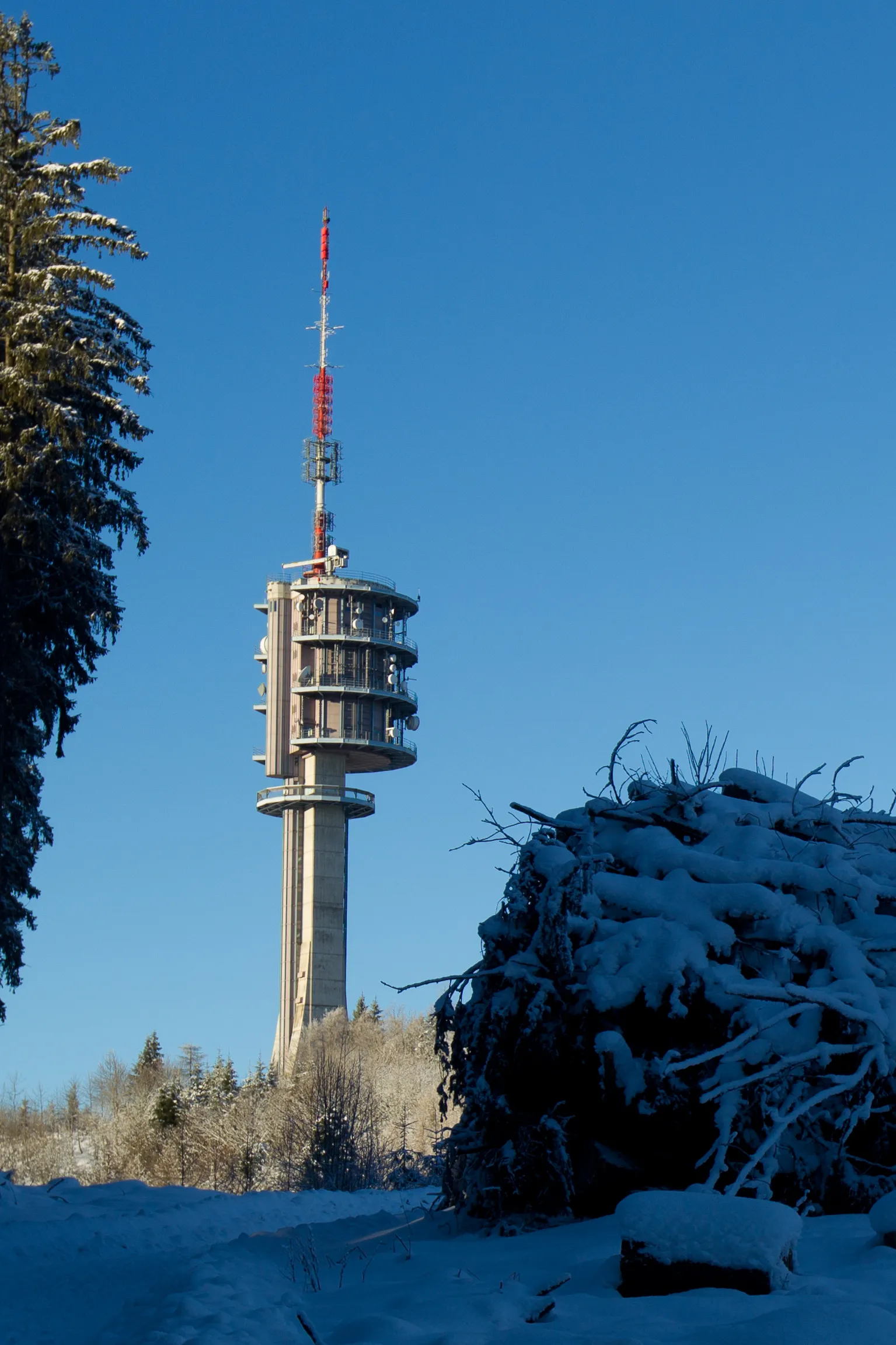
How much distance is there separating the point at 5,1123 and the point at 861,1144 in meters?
82.0

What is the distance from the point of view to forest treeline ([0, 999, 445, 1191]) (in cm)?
3603

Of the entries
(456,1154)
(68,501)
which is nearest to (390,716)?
(68,501)

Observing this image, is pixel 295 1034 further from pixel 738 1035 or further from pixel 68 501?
pixel 738 1035

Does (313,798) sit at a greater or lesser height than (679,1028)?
greater

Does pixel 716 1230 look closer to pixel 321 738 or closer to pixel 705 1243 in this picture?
pixel 705 1243

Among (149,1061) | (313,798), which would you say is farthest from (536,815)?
(149,1061)

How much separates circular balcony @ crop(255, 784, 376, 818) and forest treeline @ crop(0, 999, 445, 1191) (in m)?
9.31

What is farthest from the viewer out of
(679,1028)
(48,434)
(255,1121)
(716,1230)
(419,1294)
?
(255,1121)

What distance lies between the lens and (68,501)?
766 inches

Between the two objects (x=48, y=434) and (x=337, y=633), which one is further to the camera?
(x=337, y=633)

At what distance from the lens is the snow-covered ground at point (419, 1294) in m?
5.67

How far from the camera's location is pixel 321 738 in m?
67.2

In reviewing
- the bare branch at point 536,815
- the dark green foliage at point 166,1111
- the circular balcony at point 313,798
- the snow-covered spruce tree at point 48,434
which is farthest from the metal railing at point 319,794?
the bare branch at point 536,815

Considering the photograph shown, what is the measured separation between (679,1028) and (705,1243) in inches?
102
